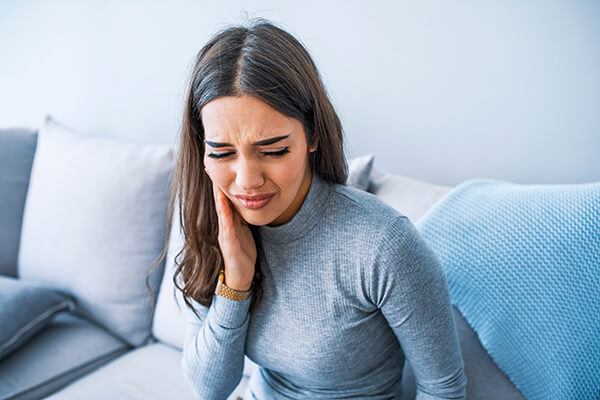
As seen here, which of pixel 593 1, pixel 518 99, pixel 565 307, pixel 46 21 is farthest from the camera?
pixel 46 21

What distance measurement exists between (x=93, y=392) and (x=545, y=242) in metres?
1.12

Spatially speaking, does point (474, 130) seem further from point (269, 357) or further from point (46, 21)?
point (46, 21)

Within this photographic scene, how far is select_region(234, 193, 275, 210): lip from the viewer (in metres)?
0.72

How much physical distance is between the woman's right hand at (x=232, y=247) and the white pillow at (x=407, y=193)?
421 millimetres

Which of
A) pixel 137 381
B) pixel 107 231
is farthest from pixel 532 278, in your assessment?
pixel 107 231

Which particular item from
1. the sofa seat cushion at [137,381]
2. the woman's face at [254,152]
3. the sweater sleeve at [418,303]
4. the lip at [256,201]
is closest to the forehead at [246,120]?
the woman's face at [254,152]

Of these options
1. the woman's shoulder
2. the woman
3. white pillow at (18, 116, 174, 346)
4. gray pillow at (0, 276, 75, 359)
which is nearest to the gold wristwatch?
the woman

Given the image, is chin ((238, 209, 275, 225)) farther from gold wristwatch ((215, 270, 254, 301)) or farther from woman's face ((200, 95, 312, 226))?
gold wristwatch ((215, 270, 254, 301))

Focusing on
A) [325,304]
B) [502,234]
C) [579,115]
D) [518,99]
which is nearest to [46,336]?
[325,304]

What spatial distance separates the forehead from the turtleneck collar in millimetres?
151

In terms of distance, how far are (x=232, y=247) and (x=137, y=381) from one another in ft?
2.01

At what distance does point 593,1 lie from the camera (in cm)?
105

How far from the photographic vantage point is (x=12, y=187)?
1622 mm

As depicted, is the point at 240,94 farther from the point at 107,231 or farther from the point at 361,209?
the point at 107,231
